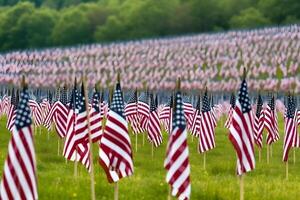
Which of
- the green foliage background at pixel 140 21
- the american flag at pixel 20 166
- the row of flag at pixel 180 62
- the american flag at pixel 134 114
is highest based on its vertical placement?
the green foliage background at pixel 140 21

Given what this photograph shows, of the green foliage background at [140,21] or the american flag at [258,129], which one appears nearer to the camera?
the american flag at [258,129]

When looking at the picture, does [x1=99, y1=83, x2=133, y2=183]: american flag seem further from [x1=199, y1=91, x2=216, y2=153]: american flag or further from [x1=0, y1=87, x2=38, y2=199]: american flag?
[x1=199, y1=91, x2=216, y2=153]: american flag

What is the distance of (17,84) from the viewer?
9106 centimetres

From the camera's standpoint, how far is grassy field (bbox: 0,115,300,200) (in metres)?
24.2

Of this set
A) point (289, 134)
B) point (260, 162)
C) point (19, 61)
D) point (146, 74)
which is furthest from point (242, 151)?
point (19, 61)

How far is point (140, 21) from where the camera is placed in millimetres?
166250

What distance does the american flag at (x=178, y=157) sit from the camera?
17.7 m

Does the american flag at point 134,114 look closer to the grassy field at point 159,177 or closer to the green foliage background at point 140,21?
the grassy field at point 159,177

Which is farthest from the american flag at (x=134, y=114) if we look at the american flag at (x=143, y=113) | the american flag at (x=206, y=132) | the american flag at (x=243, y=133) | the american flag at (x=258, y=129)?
the american flag at (x=243, y=133)

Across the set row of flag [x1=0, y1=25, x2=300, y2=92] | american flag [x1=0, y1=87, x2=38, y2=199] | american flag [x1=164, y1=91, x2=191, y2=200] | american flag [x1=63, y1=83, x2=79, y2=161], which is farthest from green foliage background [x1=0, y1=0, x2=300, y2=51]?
american flag [x1=0, y1=87, x2=38, y2=199]

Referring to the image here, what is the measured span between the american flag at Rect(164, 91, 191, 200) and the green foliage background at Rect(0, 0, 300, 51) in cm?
12605

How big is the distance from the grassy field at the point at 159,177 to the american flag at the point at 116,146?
13.9 feet

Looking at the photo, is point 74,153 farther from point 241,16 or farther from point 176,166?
point 241,16

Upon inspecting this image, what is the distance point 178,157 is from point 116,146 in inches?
83.8
